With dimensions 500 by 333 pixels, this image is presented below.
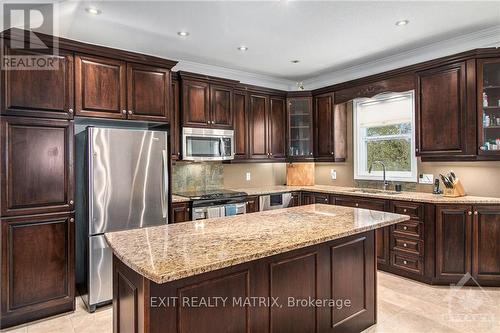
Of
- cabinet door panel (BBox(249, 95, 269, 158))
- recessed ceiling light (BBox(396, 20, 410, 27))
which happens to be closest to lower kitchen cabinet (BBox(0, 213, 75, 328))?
cabinet door panel (BBox(249, 95, 269, 158))

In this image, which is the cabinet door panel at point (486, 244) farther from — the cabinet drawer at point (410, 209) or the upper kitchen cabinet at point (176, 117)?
the upper kitchen cabinet at point (176, 117)

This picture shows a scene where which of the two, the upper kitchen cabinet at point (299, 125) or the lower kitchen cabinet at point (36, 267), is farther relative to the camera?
the upper kitchen cabinet at point (299, 125)

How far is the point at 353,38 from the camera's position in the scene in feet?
11.5

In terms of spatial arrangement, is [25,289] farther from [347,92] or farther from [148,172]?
[347,92]

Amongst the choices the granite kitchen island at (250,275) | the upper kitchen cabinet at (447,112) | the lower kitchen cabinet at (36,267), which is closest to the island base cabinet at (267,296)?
the granite kitchen island at (250,275)

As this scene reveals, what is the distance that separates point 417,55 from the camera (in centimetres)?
399

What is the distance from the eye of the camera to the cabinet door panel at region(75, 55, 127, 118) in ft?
9.89

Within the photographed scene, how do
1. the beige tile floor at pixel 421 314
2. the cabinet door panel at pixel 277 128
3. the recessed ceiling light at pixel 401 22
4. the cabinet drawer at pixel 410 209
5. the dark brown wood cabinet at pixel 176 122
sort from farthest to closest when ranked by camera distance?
the cabinet door panel at pixel 277 128, the dark brown wood cabinet at pixel 176 122, the cabinet drawer at pixel 410 209, the recessed ceiling light at pixel 401 22, the beige tile floor at pixel 421 314

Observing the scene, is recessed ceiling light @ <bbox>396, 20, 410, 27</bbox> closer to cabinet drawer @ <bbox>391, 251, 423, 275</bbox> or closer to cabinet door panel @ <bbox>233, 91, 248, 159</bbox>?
cabinet door panel @ <bbox>233, 91, 248, 159</bbox>

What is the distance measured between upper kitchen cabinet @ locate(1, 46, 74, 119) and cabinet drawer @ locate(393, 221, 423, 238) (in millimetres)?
3809

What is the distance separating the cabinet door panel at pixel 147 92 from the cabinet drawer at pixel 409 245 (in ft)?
10.3

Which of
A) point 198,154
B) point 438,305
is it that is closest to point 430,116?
point 438,305

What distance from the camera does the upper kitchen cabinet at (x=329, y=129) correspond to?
4.88 metres

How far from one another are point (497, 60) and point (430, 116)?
0.83 m
